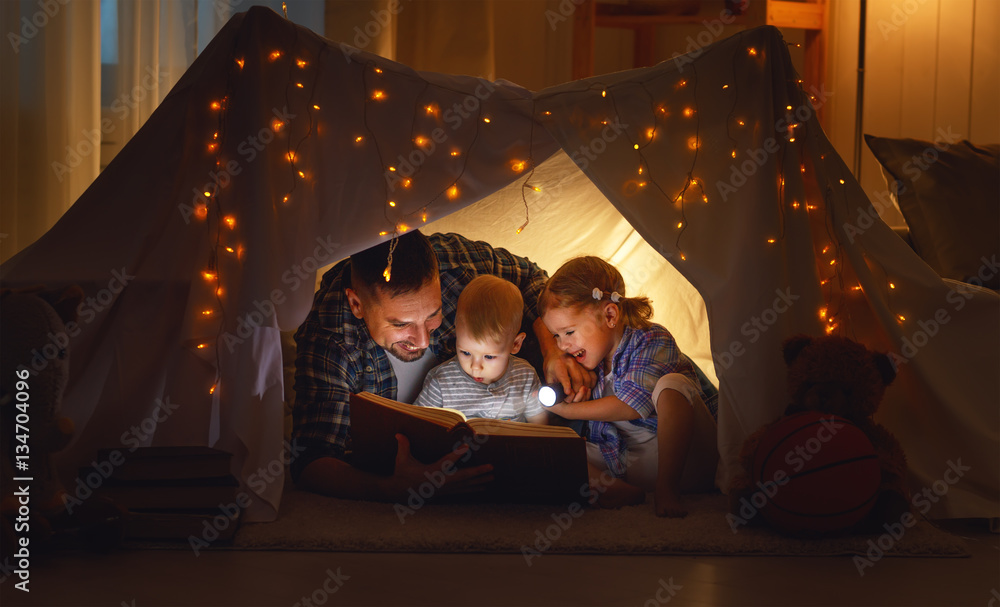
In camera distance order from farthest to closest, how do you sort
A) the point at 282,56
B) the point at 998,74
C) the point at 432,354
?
the point at 998,74
the point at 432,354
the point at 282,56

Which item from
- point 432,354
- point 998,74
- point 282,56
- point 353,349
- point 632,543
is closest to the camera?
point 632,543

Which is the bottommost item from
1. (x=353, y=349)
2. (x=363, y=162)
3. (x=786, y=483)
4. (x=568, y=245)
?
(x=786, y=483)

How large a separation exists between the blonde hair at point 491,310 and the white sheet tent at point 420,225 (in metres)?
0.32

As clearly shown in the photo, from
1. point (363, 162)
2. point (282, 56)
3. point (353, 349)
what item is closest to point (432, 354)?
point (353, 349)

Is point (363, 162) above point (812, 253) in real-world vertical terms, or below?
above

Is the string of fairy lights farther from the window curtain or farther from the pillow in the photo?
the window curtain

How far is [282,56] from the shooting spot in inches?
78.0

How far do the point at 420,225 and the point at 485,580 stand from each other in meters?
0.82

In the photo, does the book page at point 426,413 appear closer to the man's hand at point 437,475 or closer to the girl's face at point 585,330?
the man's hand at point 437,475

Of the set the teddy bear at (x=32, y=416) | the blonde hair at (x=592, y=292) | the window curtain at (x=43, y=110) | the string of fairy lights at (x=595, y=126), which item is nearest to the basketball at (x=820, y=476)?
the string of fairy lights at (x=595, y=126)

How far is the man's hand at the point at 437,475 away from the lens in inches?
75.0

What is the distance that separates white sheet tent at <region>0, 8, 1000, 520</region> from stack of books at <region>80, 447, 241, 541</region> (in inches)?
3.1

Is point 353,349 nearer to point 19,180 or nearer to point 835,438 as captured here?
point 835,438

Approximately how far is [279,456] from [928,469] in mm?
1462
